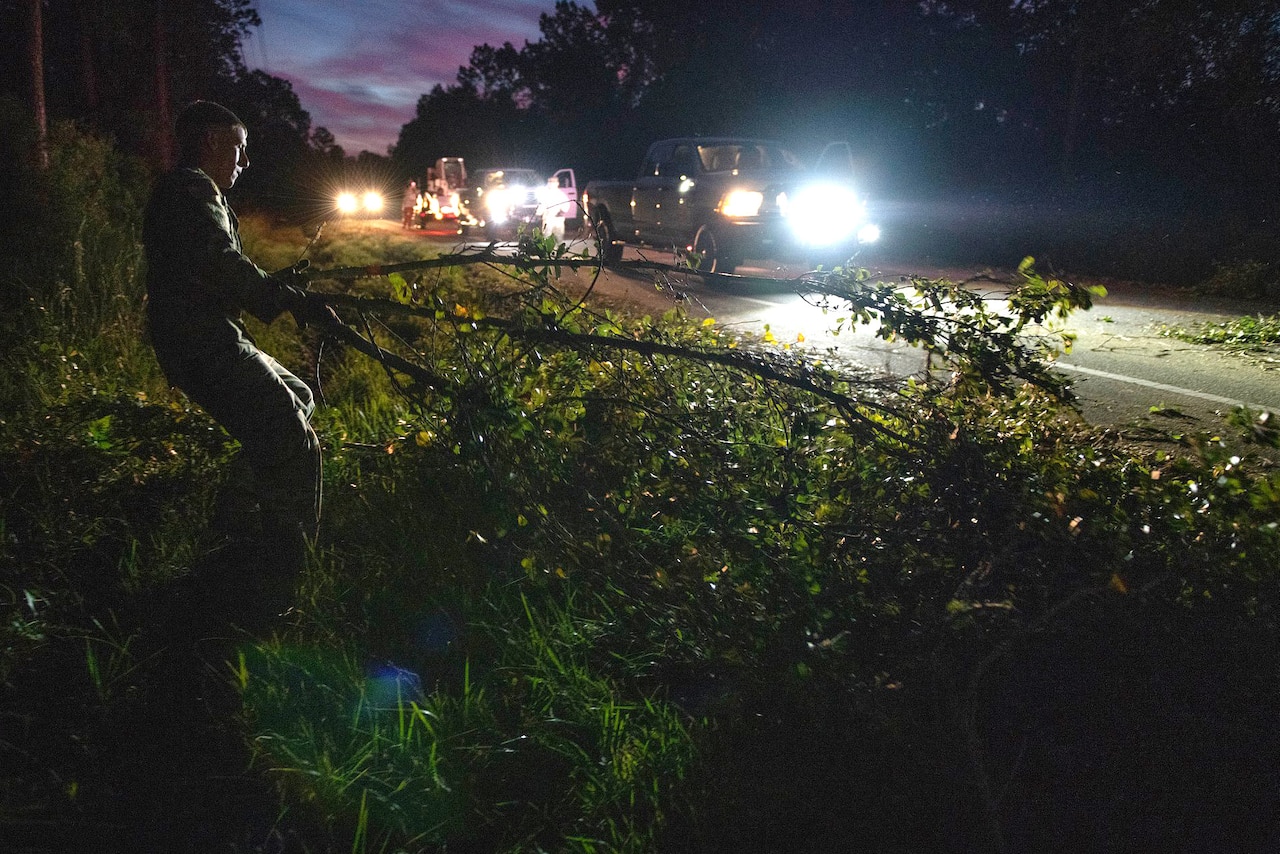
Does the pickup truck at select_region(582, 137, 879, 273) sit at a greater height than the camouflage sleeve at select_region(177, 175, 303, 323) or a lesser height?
greater

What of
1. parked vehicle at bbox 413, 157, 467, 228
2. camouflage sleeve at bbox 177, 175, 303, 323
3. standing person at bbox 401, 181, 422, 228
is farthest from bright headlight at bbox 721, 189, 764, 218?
Result: standing person at bbox 401, 181, 422, 228

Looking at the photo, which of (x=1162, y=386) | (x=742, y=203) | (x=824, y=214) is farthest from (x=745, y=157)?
(x=1162, y=386)

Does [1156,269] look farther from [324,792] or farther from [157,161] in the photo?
[157,161]

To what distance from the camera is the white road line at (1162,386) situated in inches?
231

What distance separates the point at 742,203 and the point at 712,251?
30.6 inches

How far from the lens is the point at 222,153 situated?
319 centimetres

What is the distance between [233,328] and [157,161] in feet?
63.6

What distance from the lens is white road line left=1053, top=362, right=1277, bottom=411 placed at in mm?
5878

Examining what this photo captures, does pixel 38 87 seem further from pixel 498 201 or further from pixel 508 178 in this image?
pixel 508 178

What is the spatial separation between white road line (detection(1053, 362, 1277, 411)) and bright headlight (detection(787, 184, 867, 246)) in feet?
16.4

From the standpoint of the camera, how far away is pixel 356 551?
384 centimetres

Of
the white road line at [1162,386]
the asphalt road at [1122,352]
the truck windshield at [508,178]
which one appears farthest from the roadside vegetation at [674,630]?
the truck windshield at [508,178]

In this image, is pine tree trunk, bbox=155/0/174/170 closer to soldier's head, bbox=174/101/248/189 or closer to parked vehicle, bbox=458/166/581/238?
parked vehicle, bbox=458/166/581/238

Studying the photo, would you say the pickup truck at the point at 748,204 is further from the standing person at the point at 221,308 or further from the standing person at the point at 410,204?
the standing person at the point at 410,204
